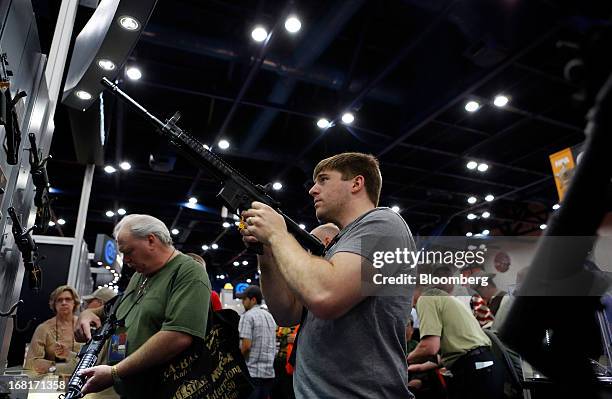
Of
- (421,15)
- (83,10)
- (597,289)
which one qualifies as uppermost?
(421,15)

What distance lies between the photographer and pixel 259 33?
593cm

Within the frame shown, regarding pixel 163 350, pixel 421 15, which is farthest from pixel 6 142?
pixel 421 15

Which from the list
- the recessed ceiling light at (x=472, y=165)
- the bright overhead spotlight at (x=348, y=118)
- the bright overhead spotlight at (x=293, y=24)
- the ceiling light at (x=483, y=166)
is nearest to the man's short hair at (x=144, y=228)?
the bright overhead spotlight at (x=293, y=24)

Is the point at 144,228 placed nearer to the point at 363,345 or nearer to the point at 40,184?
the point at 40,184

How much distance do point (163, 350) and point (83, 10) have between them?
3930 mm

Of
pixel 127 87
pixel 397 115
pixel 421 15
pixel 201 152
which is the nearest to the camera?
pixel 201 152

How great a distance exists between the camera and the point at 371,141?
9156 mm

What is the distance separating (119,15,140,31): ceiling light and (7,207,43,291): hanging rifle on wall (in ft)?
4.09

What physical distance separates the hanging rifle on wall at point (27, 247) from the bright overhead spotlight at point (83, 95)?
1172 mm

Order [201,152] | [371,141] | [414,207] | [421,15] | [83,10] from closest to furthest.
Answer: [201,152] < [83,10] < [421,15] < [371,141] < [414,207]

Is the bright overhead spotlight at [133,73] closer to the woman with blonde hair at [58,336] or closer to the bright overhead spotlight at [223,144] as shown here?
the bright overhead spotlight at [223,144]

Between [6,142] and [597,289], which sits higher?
[6,142]

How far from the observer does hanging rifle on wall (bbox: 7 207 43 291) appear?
7.83 ft

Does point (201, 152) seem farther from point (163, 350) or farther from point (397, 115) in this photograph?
point (397, 115)
